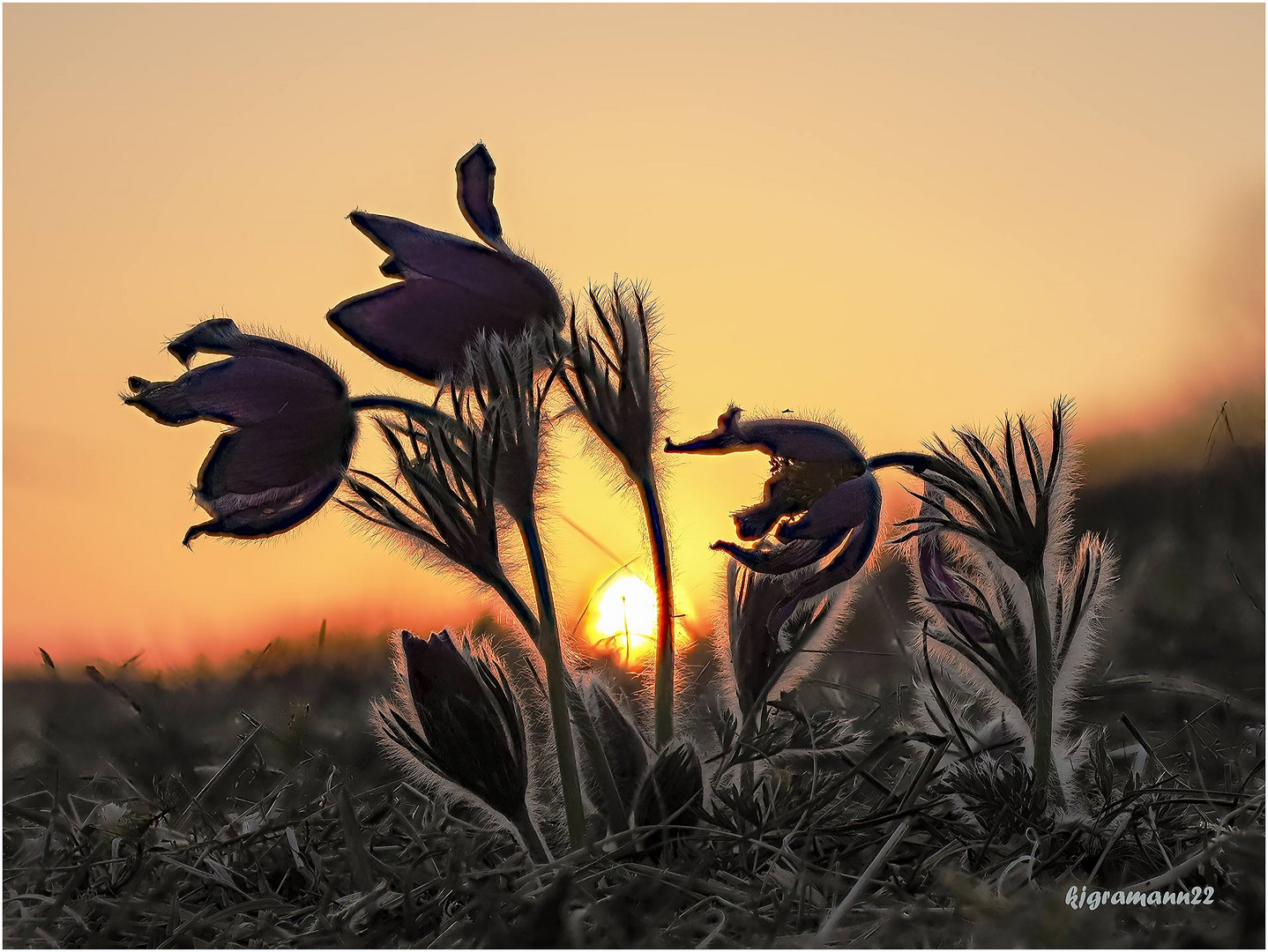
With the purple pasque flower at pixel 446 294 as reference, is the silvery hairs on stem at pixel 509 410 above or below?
below

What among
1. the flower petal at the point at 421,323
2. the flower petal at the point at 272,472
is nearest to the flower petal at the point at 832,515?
the flower petal at the point at 421,323

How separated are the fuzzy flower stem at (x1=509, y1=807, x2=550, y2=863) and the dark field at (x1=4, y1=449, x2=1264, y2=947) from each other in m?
0.03

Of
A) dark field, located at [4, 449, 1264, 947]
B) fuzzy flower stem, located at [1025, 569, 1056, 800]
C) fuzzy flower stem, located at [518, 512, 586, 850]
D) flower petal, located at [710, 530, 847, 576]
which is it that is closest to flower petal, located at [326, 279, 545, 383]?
fuzzy flower stem, located at [518, 512, 586, 850]

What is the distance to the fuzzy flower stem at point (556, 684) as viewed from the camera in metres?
1.23

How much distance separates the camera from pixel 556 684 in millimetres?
1229

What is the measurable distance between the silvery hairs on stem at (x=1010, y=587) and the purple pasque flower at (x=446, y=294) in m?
0.50

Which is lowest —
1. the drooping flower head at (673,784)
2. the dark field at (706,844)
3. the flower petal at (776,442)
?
the dark field at (706,844)

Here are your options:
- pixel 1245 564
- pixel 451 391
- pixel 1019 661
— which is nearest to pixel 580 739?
pixel 451 391

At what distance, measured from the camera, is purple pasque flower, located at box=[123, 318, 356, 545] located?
1.18 m

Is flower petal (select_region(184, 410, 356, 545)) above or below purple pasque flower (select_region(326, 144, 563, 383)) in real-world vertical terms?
below

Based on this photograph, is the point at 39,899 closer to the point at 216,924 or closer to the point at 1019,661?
the point at 216,924

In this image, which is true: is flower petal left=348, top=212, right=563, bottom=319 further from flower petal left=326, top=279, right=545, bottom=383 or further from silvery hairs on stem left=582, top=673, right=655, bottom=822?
silvery hairs on stem left=582, top=673, right=655, bottom=822

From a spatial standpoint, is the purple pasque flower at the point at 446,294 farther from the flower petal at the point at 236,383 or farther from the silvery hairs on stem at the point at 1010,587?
the silvery hairs on stem at the point at 1010,587

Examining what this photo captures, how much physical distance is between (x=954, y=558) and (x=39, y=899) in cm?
115
